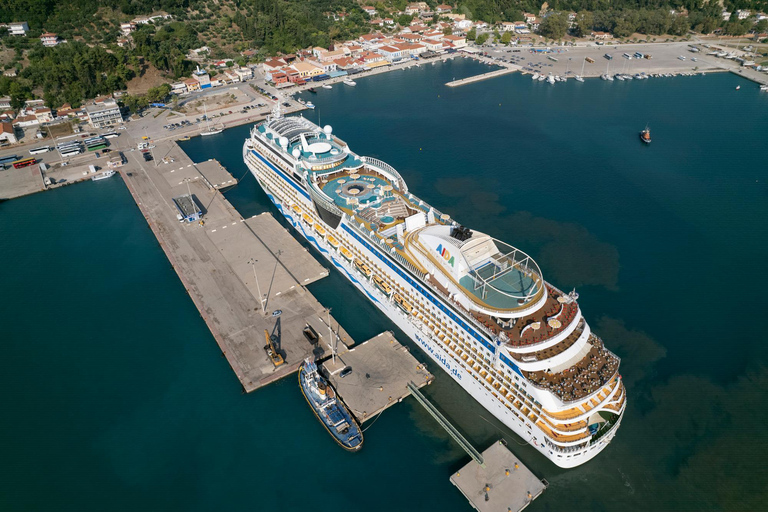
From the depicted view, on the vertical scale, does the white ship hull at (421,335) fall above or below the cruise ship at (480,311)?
below

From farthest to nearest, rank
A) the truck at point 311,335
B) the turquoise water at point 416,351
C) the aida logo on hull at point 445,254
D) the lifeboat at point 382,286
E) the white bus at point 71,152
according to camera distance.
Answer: the white bus at point 71,152 < the lifeboat at point 382,286 < the truck at point 311,335 < the aida logo on hull at point 445,254 < the turquoise water at point 416,351

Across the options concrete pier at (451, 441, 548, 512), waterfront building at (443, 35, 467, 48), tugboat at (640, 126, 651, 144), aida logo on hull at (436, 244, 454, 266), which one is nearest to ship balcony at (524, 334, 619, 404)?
concrete pier at (451, 441, 548, 512)

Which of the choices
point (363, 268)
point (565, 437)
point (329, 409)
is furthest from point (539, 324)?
point (363, 268)

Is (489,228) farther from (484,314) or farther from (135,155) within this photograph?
(135,155)

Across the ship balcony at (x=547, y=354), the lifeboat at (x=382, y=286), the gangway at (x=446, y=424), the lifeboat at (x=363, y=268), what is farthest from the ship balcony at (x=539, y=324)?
the lifeboat at (x=363, y=268)

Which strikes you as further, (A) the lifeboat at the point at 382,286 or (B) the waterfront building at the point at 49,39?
(B) the waterfront building at the point at 49,39

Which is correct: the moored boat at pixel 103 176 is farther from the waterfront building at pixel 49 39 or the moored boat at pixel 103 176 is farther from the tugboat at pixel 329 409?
the waterfront building at pixel 49 39
